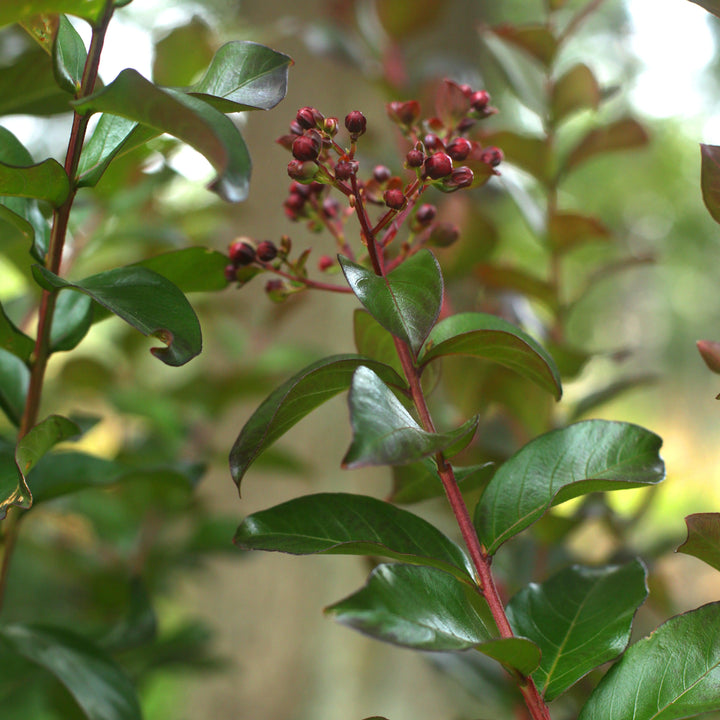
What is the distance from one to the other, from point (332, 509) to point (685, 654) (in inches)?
7.6

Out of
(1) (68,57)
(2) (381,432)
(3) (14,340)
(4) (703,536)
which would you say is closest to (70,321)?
(3) (14,340)

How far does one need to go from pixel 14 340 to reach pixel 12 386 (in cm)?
7

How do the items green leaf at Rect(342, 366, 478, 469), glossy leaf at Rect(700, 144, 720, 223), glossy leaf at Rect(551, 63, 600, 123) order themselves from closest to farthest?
green leaf at Rect(342, 366, 478, 469) < glossy leaf at Rect(700, 144, 720, 223) < glossy leaf at Rect(551, 63, 600, 123)

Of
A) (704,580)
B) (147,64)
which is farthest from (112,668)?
(704,580)

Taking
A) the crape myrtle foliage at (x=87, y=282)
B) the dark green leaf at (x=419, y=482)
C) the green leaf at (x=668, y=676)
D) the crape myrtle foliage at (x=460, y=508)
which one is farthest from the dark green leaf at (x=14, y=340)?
the green leaf at (x=668, y=676)

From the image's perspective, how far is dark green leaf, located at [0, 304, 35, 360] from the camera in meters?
0.43

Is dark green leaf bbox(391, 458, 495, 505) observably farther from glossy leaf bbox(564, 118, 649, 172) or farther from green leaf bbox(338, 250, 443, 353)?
glossy leaf bbox(564, 118, 649, 172)

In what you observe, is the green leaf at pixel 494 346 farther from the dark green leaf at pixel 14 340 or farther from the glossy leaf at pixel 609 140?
the glossy leaf at pixel 609 140

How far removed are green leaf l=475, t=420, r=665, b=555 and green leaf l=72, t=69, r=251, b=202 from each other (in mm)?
222

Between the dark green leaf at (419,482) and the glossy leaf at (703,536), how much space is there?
0.11 meters

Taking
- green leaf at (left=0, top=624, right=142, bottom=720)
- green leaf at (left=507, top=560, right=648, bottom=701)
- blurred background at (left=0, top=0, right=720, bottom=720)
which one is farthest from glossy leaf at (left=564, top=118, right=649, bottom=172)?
green leaf at (left=0, top=624, right=142, bottom=720)

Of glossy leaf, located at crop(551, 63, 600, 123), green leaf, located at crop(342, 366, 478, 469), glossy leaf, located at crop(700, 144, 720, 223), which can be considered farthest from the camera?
glossy leaf, located at crop(551, 63, 600, 123)

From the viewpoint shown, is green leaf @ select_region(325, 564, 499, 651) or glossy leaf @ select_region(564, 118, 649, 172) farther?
glossy leaf @ select_region(564, 118, 649, 172)

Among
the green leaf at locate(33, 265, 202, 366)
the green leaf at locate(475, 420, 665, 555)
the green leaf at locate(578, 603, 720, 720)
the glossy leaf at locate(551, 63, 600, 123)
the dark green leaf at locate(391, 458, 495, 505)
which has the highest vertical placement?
the glossy leaf at locate(551, 63, 600, 123)
